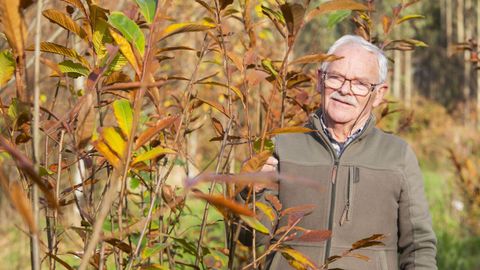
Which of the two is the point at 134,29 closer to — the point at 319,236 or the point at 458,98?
the point at 319,236

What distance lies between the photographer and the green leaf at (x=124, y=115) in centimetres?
121

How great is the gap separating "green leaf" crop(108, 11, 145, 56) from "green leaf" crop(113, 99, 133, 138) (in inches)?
4.8

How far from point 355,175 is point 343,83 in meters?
0.31

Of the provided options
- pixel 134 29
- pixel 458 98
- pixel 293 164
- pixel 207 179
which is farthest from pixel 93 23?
pixel 458 98

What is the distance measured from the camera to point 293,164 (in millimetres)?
2318

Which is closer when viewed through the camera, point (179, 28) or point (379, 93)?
point (179, 28)

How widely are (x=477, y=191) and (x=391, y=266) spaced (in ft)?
17.4

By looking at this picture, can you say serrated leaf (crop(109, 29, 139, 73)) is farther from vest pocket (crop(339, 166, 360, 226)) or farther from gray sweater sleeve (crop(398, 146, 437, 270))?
gray sweater sleeve (crop(398, 146, 437, 270))

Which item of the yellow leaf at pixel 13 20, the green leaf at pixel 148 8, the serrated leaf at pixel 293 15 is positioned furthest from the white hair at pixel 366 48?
the yellow leaf at pixel 13 20

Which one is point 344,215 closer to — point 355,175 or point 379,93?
point 355,175

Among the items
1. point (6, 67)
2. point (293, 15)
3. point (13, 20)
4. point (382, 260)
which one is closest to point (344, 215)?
point (382, 260)

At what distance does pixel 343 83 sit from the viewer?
7.55ft

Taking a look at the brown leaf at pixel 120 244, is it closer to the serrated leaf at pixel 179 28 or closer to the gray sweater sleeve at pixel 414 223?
the serrated leaf at pixel 179 28

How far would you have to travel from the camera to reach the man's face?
230 centimetres
